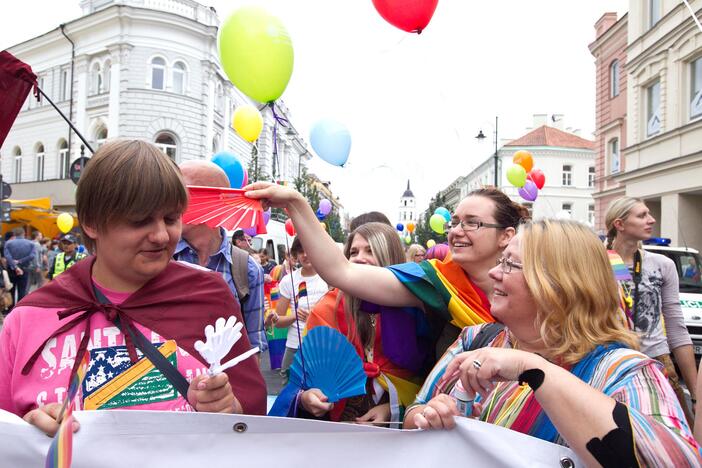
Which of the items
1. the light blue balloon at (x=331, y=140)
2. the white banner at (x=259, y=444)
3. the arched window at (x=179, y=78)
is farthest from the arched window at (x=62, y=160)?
the white banner at (x=259, y=444)

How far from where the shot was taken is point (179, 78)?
27141 millimetres

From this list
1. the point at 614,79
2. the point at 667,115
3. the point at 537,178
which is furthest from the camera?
the point at 614,79

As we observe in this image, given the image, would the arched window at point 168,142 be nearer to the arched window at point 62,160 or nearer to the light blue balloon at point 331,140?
the arched window at point 62,160

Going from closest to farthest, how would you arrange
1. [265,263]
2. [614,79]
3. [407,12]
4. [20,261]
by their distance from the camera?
1. [407,12]
2. [20,261]
3. [265,263]
4. [614,79]

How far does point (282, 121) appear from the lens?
11.5 ft

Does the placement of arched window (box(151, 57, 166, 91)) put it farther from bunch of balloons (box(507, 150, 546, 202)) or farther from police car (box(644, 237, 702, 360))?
police car (box(644, 237, 702, 360))

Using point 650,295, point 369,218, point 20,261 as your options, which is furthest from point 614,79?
point 369,218

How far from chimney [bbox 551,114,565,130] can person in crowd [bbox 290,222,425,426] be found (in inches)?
2074

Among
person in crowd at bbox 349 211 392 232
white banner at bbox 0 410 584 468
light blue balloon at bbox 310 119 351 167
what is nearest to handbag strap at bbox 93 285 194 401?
white banner at bbox 0 410 584 468

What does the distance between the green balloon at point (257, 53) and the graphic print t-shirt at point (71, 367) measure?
7.48ft

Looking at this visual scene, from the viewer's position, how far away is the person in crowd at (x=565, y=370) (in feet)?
4.01

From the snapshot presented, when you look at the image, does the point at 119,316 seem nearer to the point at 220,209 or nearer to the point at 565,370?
the point at 220,209

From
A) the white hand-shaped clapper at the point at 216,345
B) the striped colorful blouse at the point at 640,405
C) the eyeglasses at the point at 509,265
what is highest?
the eyeglasses at the point at 509,265

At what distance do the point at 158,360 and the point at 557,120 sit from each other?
55.6 m
